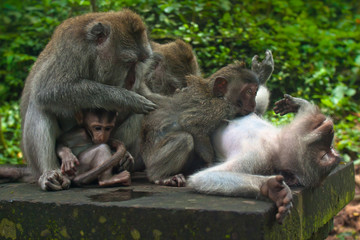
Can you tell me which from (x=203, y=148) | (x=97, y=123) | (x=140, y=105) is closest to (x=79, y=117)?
(x=97, y=123)

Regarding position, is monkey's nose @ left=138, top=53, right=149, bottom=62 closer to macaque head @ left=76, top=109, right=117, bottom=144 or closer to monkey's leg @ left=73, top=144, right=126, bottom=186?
macaque head @ left=76, top=109, right=117, bottom=144

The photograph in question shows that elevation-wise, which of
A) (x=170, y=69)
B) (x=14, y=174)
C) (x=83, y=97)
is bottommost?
(x=14, y=174)

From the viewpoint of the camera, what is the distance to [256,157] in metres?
3.77

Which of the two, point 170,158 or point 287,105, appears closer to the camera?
point 170,158

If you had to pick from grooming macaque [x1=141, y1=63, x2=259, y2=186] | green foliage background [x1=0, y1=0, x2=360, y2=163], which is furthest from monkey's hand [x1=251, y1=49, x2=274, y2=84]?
green foliage background [x1=0, y1=0, x2=360, y2=163]

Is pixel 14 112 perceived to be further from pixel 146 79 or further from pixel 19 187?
pixel 19 187

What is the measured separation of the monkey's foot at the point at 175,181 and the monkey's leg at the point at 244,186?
1.64ft

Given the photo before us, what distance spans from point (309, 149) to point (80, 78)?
7.13 ft

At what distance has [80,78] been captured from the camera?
4285mm

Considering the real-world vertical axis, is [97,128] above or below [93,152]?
above

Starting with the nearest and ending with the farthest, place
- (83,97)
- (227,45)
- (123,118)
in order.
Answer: (83,97) < (123,118) < (227,45)

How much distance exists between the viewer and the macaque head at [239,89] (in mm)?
4492

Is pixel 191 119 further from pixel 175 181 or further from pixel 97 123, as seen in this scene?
pixel 97 123

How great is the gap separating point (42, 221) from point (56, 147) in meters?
1.15
